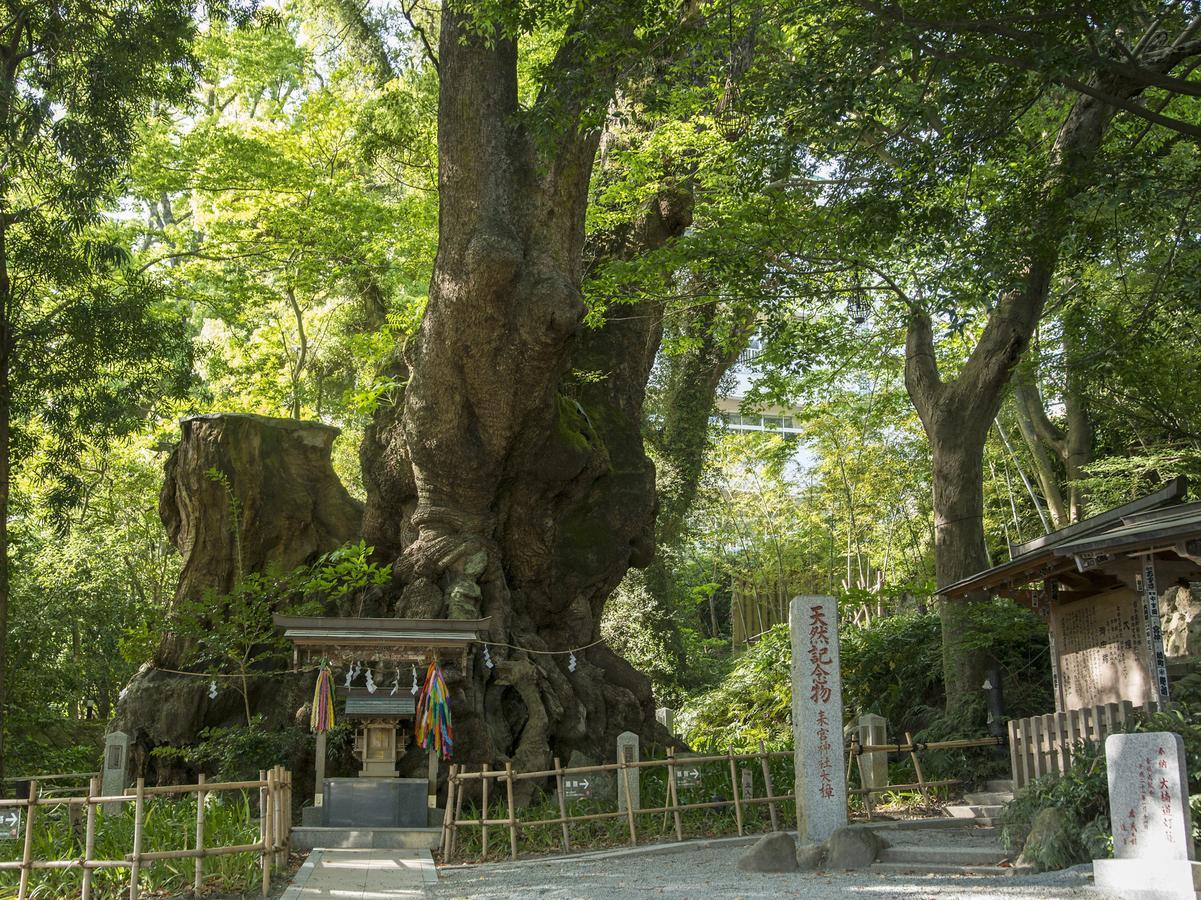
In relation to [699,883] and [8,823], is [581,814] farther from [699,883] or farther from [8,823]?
[8,823]

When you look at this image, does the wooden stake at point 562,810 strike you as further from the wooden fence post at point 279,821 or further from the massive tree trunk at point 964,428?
the massive tree trunk at point 964,428

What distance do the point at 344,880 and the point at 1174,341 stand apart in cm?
1467

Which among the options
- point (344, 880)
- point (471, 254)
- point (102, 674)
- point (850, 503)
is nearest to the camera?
point (344, 880)

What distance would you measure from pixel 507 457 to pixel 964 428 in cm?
605

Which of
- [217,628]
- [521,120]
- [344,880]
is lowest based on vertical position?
[344,880]

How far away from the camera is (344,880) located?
888cm

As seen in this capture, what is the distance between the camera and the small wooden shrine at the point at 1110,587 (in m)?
8.98

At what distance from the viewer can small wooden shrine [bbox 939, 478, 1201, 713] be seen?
8.98 m

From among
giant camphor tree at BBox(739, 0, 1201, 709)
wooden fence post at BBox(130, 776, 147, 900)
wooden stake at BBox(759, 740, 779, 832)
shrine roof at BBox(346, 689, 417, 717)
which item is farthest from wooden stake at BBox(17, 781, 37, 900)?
giant camphor tree at BBox(739, 0, 1201, 709)

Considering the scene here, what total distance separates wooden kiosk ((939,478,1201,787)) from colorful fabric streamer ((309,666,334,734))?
287 inches

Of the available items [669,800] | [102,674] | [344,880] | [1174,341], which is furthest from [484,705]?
[1174,341]

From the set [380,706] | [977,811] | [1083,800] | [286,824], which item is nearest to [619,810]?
[380,706]

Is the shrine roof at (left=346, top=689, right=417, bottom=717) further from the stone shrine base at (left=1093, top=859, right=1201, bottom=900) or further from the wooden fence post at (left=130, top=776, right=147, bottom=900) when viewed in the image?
the stone shrine base at (left=1093, top=859, right=1201, bottom=900)

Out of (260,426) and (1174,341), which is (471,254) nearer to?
(260,426)
